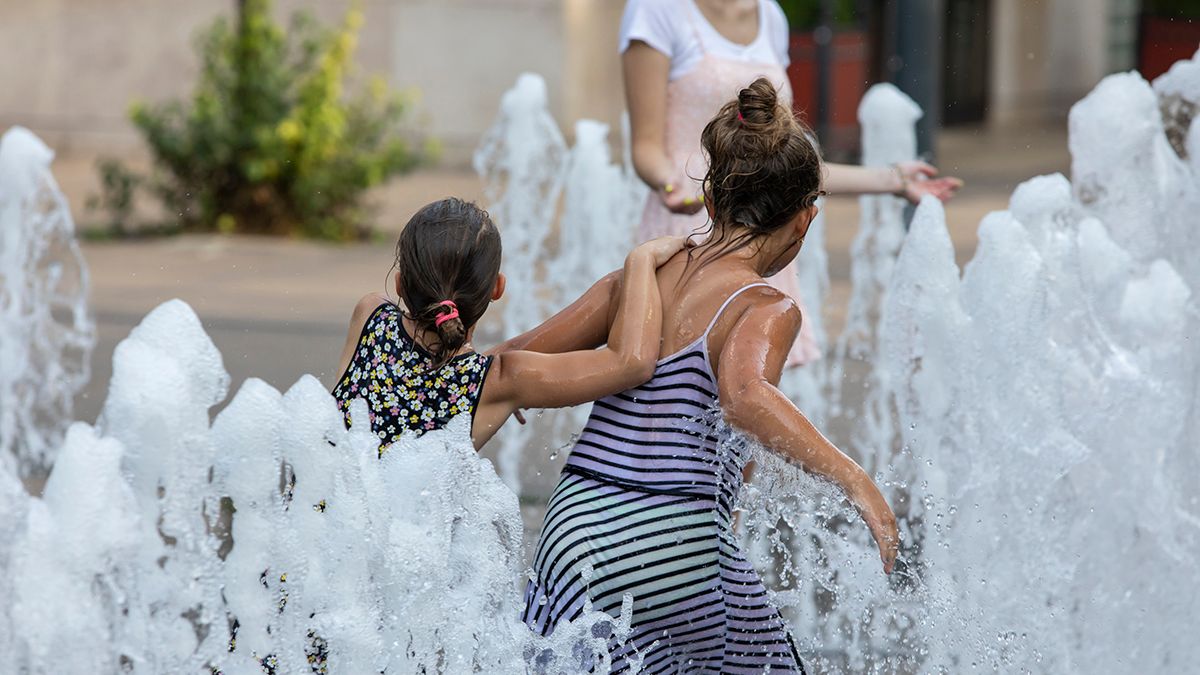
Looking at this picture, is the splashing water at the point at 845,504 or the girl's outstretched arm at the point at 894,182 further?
the girl's outstretched arm at the point at 894,182

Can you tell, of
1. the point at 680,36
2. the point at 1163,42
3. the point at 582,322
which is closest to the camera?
the point at 582,322

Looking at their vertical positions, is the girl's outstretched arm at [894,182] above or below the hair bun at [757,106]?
below

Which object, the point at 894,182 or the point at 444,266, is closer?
the point at 444,266

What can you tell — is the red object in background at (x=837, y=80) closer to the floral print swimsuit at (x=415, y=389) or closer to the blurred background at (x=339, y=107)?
the blurred background at (x=339, y=107)

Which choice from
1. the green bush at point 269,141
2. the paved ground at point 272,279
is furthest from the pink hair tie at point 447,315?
the green bush at point 269,141

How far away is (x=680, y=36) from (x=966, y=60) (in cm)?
1477

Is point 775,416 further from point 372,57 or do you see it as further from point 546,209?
point 372,57

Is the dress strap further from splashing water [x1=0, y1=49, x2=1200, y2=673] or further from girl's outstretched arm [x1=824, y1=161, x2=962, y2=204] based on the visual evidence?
girl's outstretched arm [x1=824, y1=161, x2=962, y2=204]

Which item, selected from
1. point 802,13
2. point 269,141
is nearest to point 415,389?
point 269,141

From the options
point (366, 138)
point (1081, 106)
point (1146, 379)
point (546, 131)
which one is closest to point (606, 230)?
point (546, 131)

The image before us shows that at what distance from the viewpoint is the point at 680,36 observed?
13.0ft

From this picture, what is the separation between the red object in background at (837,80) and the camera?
529 inches

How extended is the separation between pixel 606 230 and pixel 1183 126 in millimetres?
1992

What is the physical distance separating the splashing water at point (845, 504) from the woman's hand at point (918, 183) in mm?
103
